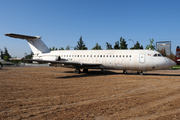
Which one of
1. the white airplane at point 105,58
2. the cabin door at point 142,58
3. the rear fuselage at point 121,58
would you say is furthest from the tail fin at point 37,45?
the cabin door at point 142,58

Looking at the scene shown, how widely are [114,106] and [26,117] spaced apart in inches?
144

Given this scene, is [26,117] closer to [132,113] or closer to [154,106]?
[132,113]

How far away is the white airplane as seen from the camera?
16.8m

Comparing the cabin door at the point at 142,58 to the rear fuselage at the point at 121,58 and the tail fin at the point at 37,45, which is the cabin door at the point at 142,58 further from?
the tail fin at the point at 37,45

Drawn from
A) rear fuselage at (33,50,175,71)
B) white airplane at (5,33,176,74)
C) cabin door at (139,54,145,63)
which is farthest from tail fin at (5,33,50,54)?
cabin door at (139,54,145,63)

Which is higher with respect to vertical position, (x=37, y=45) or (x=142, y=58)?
(x=37, y=45)

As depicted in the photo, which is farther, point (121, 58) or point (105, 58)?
point (105, 58)

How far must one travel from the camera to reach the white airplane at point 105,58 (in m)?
16.8

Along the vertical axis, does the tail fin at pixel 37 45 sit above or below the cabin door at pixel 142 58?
above

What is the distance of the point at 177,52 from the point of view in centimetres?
4234

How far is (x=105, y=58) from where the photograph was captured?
18922 mm

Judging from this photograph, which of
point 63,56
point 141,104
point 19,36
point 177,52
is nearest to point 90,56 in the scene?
point 63,56

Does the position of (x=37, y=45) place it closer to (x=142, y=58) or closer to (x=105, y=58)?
(x=105, y=58)

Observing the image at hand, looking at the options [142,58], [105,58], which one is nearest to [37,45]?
[105,58]
